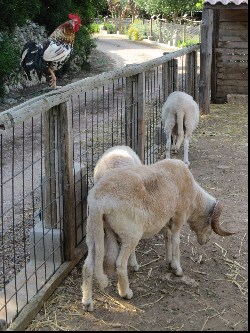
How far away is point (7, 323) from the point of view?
140 inches

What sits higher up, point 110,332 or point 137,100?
point 137,100

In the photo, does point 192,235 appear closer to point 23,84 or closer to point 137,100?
point 137,100

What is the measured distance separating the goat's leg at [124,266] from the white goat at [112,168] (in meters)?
0.06

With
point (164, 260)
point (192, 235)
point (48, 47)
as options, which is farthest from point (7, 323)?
point (48, 47)

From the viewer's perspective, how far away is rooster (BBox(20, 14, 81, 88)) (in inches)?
366

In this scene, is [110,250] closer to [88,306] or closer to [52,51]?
[88,306]

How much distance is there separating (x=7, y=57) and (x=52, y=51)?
4.53m

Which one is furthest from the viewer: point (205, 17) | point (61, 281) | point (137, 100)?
point (205, 17)

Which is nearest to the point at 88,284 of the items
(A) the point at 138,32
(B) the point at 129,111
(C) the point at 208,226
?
(C) the point at 208,226

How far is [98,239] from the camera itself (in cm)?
376

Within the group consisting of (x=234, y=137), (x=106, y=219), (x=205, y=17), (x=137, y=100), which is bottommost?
(x=234, y=137)

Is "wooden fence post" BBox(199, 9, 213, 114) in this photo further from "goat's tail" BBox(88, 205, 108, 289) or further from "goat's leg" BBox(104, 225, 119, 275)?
"goat's tail" BBox(88, 205, 108, 289)

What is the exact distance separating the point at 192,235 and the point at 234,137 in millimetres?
4627

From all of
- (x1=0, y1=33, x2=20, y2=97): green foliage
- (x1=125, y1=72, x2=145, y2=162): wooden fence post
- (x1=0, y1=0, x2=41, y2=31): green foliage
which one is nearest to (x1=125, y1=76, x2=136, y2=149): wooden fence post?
(x1=125, y1=72, x2=145, y2=162): wooden fence post
